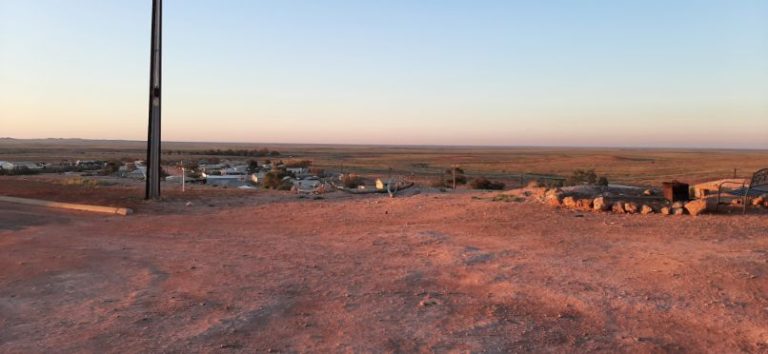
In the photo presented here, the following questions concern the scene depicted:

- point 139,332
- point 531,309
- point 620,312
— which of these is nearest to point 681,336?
point 620,312

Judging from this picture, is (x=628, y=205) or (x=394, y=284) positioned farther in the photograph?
(x=628, y=205)

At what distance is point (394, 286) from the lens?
24.5 feet

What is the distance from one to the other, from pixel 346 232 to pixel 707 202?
25.0 ft

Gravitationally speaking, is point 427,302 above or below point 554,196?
below

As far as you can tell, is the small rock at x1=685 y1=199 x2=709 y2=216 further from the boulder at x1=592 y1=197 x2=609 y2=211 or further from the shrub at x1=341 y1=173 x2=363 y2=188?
the shrub at x1=341 y1=173 x2=363 y2=188

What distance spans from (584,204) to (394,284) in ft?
26.7

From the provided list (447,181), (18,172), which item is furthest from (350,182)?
(18,172)

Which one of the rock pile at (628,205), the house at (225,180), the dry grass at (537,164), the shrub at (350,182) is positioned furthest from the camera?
the dry grass at (537,164)

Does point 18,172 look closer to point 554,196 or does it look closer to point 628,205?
point 554,196

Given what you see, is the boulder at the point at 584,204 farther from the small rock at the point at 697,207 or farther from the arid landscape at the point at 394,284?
the small rock at the point at 697,207

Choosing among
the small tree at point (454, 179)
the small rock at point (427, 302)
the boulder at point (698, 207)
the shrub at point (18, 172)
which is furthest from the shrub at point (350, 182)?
the small rock at point (427, 302)

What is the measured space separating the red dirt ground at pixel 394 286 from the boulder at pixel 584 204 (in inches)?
48.5

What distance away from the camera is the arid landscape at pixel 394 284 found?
5.54 metres

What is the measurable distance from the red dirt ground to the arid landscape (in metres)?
0.03
